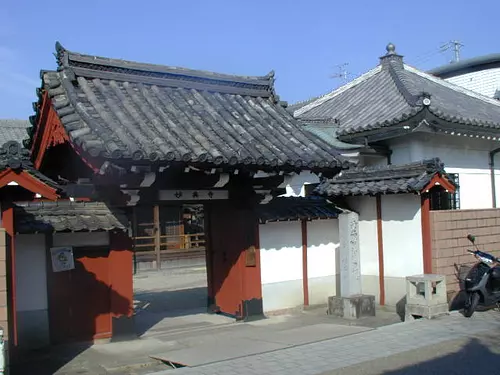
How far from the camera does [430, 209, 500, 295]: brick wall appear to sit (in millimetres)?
11805

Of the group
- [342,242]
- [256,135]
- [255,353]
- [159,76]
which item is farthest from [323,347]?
[159,76]

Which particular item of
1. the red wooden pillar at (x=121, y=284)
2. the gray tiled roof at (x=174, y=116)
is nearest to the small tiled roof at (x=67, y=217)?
the red wooden pillar at (x=121, y=284)

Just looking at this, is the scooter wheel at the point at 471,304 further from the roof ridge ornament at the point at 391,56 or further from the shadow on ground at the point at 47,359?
the roof ridge ornament at the point at 391,56

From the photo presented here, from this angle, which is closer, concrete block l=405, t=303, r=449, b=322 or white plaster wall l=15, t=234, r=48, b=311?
white plaster wall l=15, t=234, r=48, b=311

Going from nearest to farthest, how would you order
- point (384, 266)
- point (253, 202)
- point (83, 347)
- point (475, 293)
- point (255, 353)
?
point (255, 353) < point (83, 347) < point (475, 293) < point (253, 202) < point (384, 266)

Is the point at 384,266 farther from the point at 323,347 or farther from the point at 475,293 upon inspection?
the point at 323,347

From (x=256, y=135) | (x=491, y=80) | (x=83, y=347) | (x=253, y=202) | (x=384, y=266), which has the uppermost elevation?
(x=491, y=80)

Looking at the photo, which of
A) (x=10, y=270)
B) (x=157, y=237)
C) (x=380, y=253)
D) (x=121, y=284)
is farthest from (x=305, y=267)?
(x=157, y=237)

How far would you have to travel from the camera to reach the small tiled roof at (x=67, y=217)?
29.9 ft

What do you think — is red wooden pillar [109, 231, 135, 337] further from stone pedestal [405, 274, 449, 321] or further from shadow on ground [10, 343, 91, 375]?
stone pedestal [405, 274, 449, 321]

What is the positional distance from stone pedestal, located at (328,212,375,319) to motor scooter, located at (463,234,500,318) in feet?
6.74

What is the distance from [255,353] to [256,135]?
4.73 m

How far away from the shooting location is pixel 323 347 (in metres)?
8.98

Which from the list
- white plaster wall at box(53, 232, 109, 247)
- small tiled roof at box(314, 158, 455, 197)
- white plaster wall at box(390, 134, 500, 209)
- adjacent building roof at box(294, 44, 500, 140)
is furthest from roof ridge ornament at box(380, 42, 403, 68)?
white plaster wall at box(53, 232, 109, 247)
